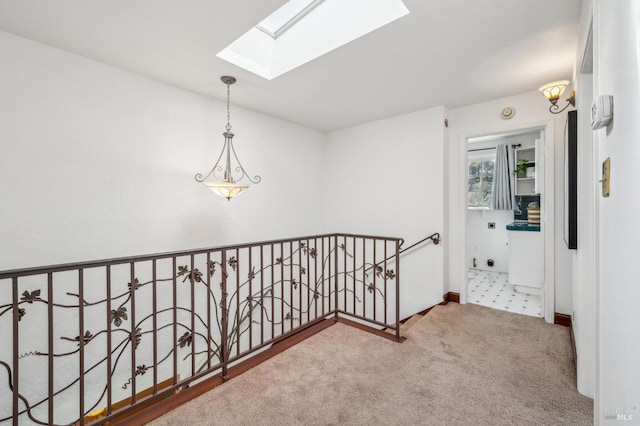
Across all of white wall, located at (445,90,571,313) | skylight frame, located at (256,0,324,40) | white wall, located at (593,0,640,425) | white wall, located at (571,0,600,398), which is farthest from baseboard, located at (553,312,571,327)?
skylight frame, located at (256,0,324,40)

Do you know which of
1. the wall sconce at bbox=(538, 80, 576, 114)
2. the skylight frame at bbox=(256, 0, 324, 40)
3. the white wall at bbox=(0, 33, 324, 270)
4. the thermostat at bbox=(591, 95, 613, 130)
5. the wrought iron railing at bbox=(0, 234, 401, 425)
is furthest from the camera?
the wall sconce at bbox=(538, 80, 576, 114)

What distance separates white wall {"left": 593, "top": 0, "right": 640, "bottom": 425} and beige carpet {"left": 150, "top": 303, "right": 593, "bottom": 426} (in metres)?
0.81

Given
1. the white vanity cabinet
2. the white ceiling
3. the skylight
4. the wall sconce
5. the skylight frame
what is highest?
the skylight frame

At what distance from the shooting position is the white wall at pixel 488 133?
2.81m

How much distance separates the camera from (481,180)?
18.8 feet

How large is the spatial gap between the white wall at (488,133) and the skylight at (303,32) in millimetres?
2069

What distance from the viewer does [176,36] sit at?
6.54 ft

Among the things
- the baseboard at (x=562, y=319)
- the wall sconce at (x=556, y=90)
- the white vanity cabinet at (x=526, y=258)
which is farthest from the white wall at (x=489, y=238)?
the wall sconce at (x=556, y=90)

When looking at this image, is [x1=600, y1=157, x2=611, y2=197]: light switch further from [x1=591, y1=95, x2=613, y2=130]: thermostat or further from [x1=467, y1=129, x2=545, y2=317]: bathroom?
[x1=467, y1=129, x2=545, y2=317]: bathroom

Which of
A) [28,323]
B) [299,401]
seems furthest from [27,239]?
[299,401]

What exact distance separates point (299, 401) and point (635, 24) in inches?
85.2

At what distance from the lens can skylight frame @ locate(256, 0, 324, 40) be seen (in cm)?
221

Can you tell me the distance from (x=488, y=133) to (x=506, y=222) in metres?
2.73

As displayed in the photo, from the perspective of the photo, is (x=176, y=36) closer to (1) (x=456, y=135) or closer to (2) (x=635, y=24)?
(2) (x=635, y=24)
